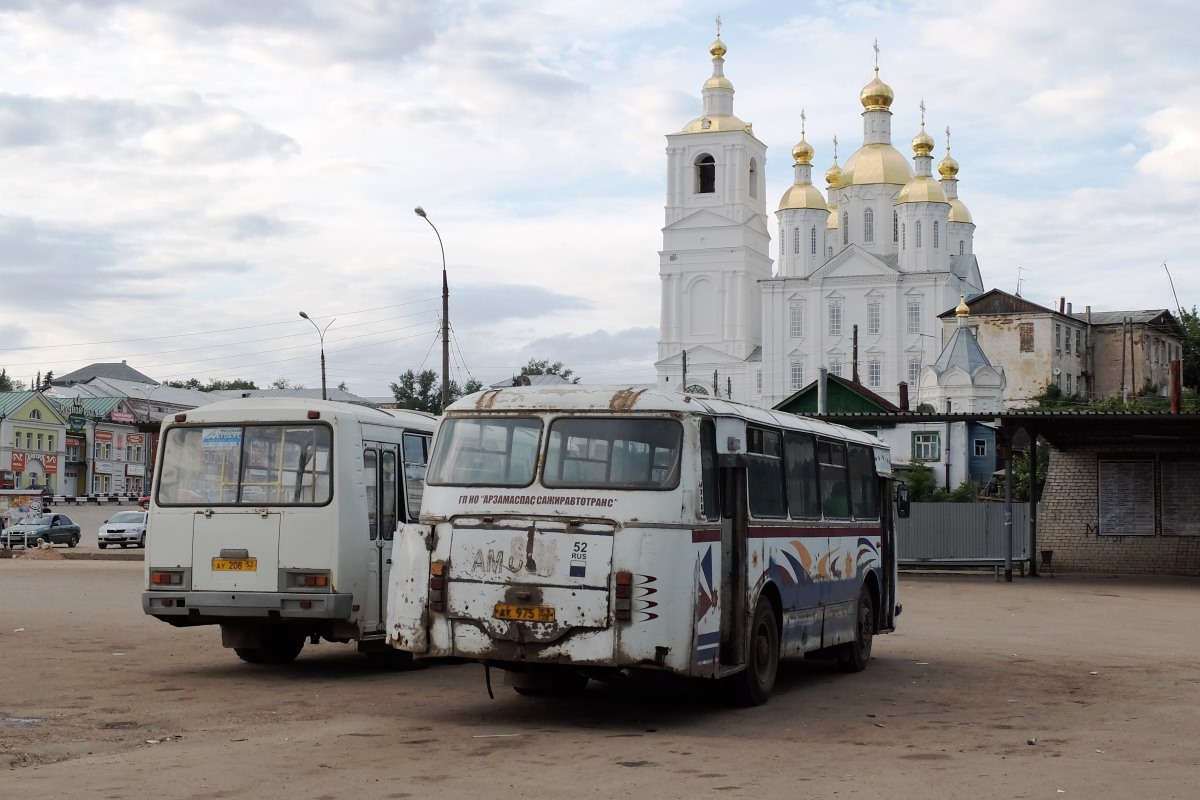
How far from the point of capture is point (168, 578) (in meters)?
14.1

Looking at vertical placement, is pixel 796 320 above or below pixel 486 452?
above

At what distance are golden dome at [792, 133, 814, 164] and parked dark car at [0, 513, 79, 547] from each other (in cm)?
6954

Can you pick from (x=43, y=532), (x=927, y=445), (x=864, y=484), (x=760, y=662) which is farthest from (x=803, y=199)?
(x=760, y=662)

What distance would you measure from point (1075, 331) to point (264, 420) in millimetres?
88947

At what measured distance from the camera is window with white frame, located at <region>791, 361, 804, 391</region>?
342 ft

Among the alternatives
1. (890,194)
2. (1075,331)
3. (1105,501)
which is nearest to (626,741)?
(1105,501)

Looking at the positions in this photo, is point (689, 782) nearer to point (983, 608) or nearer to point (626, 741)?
point (626, 741)

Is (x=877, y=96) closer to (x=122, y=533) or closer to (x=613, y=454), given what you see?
(x=122, y=533)

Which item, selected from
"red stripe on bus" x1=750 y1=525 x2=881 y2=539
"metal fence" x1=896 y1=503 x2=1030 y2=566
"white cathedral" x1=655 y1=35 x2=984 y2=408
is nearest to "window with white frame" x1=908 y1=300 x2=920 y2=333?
"white cathedral" x1=655 y1=35 x2=984 y2=408

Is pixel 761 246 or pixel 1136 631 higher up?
pixel 761 246

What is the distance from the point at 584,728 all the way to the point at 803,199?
9941 centimetres

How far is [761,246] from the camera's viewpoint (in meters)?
111

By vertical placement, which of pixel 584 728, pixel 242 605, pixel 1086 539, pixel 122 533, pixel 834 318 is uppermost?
pixel 834 318

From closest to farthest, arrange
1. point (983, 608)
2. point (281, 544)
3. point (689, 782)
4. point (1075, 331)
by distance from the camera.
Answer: point (689, 782), point (281, 544), point (983, 608), point (1075, 331)
